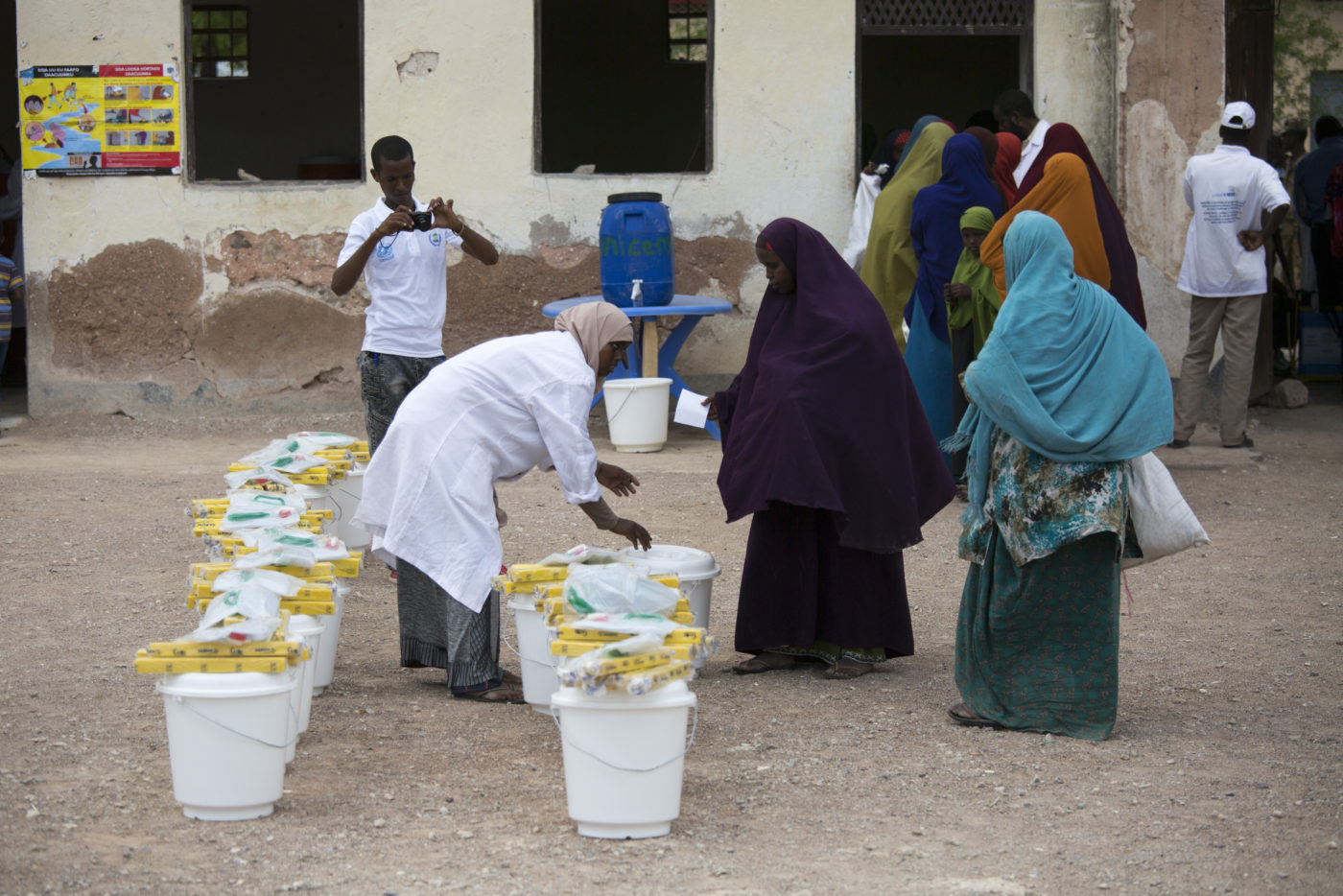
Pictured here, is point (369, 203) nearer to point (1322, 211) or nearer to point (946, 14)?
point (946, 14)

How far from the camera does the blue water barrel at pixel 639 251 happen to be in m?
8.61

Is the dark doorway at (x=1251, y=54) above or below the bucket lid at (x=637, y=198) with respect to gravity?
above

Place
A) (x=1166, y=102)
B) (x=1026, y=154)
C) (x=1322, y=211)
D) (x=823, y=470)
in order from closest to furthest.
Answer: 1. (x=823, y=470)
2. (x=1026, y=154)
3. (x=1166, y=102)
4. (x=1322, y=211)

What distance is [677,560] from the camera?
4367 millimetres

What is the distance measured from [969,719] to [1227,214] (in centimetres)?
525

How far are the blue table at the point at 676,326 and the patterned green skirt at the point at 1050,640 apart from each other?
14.9ft

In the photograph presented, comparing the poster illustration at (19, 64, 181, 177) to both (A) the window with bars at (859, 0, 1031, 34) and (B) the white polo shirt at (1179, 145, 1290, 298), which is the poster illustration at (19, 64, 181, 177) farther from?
(B) the white polo shirt at (1179, 145, 1290, 298)

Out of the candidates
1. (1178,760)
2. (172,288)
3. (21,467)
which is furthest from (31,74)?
(1178,760)

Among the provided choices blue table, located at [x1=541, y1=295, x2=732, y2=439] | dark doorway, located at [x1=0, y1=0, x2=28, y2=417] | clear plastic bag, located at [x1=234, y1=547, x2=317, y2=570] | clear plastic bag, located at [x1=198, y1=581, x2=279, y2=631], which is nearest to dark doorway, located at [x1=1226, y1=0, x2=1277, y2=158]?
blue table, located at [x1=541, y1=295, x2=732, y2=439]

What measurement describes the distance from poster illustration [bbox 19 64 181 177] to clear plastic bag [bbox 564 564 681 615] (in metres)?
6.70

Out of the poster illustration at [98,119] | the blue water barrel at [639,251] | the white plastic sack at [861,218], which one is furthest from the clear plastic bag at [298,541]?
the poster illustration at [98,119]

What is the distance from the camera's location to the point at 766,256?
15.4 feet

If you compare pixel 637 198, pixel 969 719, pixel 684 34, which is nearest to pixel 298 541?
pixel 969 719

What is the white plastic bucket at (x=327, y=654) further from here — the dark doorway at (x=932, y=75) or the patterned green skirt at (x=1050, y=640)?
the dark doorway at (x=932, y=75)
